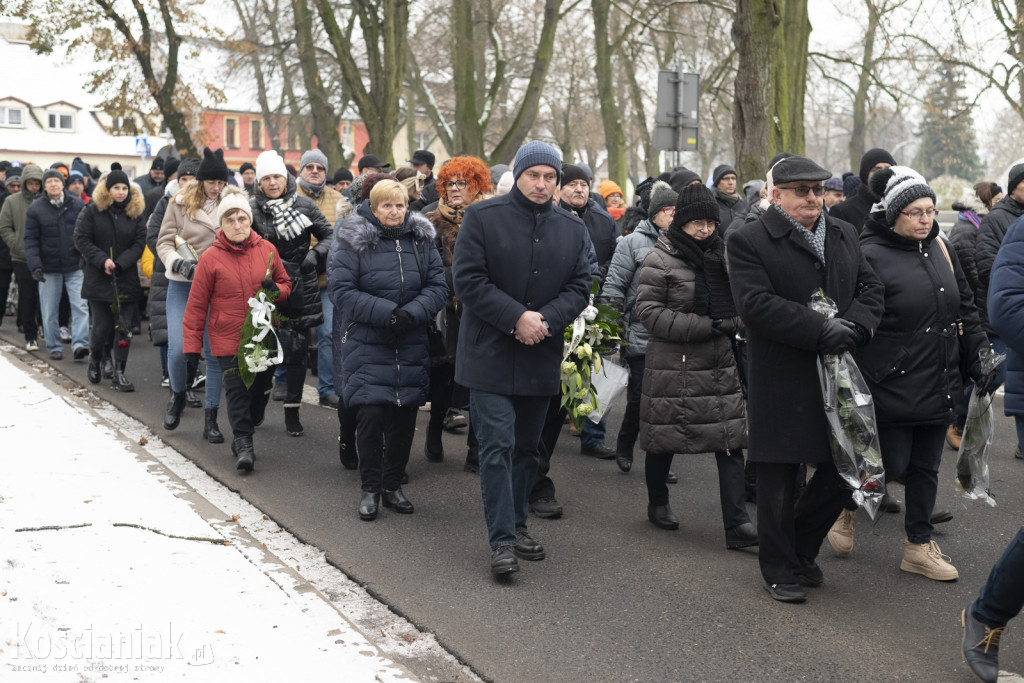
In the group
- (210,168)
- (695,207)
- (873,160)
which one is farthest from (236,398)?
(873,160)

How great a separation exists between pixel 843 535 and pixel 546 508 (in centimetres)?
169

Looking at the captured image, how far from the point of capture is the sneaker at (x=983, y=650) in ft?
14.5

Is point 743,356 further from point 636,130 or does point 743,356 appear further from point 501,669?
point 636,130

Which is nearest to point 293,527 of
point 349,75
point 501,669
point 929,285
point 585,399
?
point 585,399

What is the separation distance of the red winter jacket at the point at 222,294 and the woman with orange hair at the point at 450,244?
1.34 meters

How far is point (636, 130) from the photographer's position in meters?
50.4

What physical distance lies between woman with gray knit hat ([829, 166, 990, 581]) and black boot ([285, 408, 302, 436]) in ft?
15.9

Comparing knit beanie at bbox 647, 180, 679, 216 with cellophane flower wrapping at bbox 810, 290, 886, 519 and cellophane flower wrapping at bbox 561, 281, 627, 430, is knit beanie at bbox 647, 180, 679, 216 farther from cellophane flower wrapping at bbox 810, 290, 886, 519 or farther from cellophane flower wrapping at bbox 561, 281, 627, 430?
cellophane flower wrapping at bbox 810, 290, 886, 519

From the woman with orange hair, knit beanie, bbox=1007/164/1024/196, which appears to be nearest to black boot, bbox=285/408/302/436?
the woman with orange hair

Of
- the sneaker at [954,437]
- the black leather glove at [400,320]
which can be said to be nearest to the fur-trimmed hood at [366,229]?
the black leather glove at [400,320]

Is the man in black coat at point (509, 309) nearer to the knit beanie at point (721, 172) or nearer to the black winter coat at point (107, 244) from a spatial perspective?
the knit beanie at point (721, 172)

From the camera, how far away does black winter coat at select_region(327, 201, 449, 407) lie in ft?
22.4

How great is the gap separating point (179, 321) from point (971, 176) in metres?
72.5

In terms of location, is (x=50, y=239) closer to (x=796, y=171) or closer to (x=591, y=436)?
(x=591, y=436)
